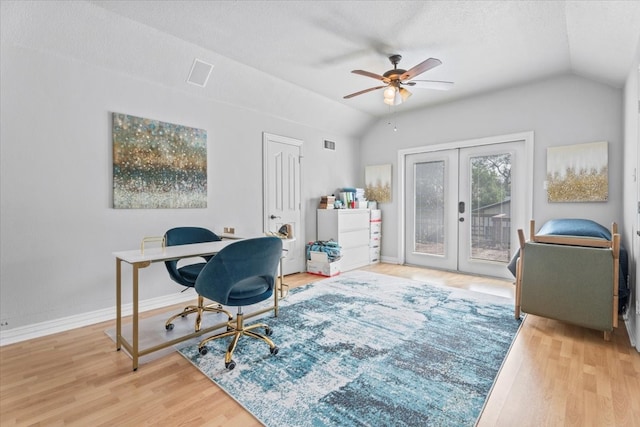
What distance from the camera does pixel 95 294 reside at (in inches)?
118

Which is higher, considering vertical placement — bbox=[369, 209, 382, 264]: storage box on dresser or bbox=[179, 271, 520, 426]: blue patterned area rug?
bbox=[369, 209, 382, 264]: storage box on dresser

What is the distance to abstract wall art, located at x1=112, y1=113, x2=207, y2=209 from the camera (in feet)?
10.2

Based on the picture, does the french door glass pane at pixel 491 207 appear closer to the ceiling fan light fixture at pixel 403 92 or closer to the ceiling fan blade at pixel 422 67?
the ceiling fan light fixture at pixel 403 92

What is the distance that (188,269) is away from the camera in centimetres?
278

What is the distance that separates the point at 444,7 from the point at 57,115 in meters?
3.44

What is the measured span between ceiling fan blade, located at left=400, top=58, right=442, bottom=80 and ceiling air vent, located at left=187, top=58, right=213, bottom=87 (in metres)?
2.11

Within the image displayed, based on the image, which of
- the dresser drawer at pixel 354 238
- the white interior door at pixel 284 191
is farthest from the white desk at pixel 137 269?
the dresser drawer at pixel 354 238

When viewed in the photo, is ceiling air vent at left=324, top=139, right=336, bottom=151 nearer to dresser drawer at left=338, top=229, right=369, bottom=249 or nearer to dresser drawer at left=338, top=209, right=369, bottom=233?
dresser drawer at left=338, top=209, right=369, bottom=233

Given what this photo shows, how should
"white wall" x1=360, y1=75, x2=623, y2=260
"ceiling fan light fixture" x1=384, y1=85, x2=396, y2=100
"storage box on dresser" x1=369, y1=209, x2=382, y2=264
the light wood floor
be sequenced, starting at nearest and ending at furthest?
the light wood floor
"ceiling fan light fixture" x1=384, y1=85, x2=396, y2=100
"white wall" x1=360, y1=75, x2=623, y2=260
"storage box on dresser" x1=369, y1=209, x2=382, y2=264

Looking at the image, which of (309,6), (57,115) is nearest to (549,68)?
(309,6)

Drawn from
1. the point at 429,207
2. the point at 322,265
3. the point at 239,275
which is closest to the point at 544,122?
the point at 429,207

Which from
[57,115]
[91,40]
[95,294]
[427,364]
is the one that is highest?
[91,40]

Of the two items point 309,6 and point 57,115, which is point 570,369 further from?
point 57,115

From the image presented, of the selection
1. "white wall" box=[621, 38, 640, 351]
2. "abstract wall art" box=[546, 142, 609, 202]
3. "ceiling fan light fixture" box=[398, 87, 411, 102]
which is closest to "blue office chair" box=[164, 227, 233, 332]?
"ceiling fan light fixture" box=[398, 87, 411, 102]
